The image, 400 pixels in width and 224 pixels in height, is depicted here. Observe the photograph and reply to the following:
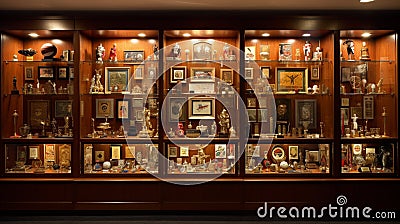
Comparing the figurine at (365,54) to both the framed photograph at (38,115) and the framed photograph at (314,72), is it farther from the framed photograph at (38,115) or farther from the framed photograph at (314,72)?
the framed photograph at (38,115)

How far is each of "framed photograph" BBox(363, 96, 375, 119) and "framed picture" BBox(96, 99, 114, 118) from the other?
10.1 ft

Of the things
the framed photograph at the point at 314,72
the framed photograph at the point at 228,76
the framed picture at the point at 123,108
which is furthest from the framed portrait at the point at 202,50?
the framed photograph at the point at 314,72

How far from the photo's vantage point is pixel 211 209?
458cm

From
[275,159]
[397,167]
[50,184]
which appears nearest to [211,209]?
[275,159]

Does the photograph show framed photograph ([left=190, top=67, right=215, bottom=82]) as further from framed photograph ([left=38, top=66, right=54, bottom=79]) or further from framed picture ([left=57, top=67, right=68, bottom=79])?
framed photograph ([left=38, top=66, right=54, bottom=79])

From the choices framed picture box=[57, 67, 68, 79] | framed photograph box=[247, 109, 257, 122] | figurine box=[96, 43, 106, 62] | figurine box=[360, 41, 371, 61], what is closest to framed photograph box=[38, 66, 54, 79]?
framed picture box=[57, 67, 68, 79]

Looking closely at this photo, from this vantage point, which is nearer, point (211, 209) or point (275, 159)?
point (211, 209)

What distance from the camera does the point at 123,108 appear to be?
16.4 feet

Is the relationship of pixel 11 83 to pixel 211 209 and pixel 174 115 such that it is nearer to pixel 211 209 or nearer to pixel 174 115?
pixel 174 115

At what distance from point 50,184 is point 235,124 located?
88.0 inches

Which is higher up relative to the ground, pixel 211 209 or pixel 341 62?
pixel 341 62

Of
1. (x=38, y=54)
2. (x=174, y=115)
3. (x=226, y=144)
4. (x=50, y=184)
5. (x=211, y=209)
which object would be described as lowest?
(x=211, y=209)

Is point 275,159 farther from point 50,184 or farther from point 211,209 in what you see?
point 50,184

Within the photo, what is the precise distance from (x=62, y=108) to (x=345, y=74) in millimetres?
3464
